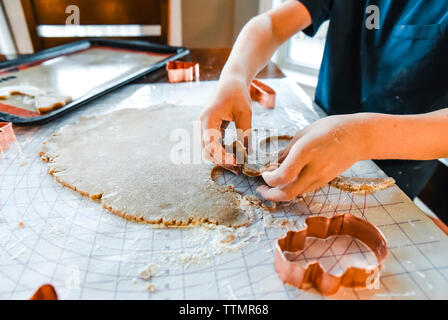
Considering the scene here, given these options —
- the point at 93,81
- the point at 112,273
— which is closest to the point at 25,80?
the point at 93,81

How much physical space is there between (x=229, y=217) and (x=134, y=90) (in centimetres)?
83

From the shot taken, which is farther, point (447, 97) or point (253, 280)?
point (447, 97)

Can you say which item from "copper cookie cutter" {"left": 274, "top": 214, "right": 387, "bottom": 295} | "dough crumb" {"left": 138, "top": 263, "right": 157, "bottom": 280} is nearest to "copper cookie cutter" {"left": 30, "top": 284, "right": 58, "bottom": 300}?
"dough crumb" {"left": 138, "top": 263, "right": 157, "bottom": 280}

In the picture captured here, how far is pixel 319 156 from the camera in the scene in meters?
0.58

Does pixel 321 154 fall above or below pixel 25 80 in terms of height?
above

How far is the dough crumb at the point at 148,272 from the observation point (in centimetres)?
50

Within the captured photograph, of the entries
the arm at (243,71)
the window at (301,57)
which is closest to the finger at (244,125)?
the arm at (243,71)

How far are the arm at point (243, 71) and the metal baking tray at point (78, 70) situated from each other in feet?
1.73

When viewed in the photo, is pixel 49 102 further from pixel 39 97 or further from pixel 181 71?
pixel 181 71

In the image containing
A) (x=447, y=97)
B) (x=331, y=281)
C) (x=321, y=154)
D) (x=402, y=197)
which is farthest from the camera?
(x=447, y=97)

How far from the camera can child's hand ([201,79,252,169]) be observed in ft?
2.38

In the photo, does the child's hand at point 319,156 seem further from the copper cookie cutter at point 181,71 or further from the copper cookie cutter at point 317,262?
the copper cookie cutter at point 181,71

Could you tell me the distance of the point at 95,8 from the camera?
1819 millimetres

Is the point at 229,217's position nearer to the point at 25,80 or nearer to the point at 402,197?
the point at 402,197
